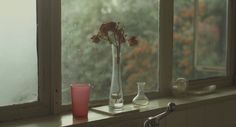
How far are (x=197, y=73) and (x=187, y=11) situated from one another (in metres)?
0.43

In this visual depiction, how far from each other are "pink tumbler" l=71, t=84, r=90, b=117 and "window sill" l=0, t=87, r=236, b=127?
34mm

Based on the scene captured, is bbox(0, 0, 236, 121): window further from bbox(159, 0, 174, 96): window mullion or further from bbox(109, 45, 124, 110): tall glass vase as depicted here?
bbox(109, 45, 124, 110): tall glass vase

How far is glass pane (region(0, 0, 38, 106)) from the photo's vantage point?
5.12 ft

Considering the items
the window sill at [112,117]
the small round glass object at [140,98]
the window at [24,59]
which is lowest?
the window sill at [112,117]

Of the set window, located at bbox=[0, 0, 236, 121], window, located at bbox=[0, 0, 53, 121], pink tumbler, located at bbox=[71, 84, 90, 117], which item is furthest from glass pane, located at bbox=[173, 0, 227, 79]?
window, located at bbox=[0, 0, 53, 121]

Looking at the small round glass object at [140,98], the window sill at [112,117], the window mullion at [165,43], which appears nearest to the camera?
the window sill at [112,117]

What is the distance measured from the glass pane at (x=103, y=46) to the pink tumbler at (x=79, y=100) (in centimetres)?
13

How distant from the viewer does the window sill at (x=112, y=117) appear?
5.10ft

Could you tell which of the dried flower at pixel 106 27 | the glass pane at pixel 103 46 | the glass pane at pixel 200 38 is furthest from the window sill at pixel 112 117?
the dried flower at pixel 106 27

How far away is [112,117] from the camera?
5.49 ft

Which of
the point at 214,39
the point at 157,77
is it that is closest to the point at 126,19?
the point at 157,77

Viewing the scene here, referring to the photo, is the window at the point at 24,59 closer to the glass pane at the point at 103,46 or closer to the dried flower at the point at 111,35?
the glass pane at the point at 103,46

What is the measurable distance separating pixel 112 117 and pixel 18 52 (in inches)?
20.0

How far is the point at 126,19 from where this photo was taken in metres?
2.02
